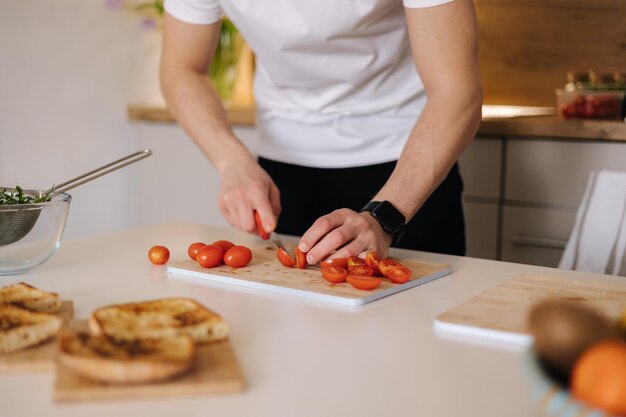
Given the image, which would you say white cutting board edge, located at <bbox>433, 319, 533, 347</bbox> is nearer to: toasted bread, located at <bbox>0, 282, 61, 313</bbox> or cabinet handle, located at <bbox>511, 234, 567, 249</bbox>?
toasted bread, located at <bbox>0, 282, 61, 313</bbox>

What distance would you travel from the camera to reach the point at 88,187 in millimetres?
2852

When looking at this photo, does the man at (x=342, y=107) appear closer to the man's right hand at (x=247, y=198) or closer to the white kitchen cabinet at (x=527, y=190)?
the man's right hand at (x=247, y=198)

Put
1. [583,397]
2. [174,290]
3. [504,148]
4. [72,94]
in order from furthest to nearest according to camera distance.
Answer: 1. [72,94]
2. [504,148]
3. [174,290]
4. [583,397]

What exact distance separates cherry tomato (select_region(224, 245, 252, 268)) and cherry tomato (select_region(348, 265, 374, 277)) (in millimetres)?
166

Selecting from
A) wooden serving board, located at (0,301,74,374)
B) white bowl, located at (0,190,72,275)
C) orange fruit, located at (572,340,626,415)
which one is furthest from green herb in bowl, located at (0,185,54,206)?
orange fruit, located at (572,340,626,415)

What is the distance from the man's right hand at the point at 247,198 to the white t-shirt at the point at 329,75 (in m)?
0.28

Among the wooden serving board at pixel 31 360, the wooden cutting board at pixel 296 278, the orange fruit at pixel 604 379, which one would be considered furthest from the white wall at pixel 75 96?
the orange fruit at pixel 604 379

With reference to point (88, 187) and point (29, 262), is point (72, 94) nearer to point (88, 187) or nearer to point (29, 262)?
point (88, 187)

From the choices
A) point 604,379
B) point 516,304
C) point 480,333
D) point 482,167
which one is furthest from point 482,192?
point 604,379

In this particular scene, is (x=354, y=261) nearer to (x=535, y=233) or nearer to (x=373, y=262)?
(x=373, y=262)

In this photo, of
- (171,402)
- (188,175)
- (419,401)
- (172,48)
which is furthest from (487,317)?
(188,175)

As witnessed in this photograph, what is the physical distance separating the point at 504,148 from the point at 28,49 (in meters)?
1.52

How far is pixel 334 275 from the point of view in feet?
3.60

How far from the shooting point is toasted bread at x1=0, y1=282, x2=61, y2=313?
931 mm
